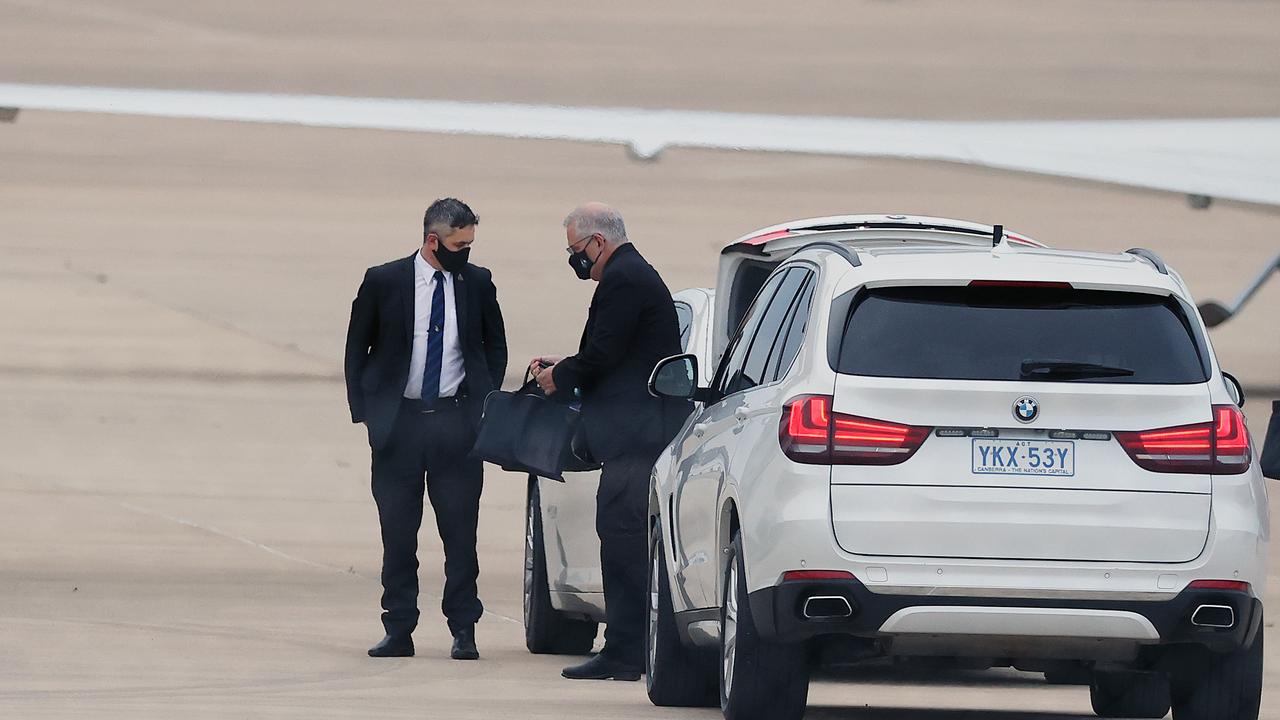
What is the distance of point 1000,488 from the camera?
30.0ft

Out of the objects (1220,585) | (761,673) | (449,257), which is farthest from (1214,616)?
(449,257)

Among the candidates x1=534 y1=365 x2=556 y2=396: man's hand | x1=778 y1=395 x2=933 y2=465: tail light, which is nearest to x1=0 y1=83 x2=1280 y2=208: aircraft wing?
x1=534 y1=365 x2=556 y2=396: man's hand

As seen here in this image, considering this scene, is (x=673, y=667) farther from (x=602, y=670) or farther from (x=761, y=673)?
(x=761, y=673)

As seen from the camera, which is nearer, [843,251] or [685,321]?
[843,251]

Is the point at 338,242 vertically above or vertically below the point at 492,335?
above

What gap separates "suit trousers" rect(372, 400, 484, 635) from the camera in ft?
41.1

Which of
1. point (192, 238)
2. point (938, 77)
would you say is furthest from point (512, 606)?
point (938, 77)

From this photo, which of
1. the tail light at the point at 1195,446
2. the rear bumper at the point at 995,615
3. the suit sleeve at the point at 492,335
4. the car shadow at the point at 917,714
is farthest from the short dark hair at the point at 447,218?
the tail light at the point at 1195,446

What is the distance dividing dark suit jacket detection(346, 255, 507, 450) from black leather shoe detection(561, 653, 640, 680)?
119cm

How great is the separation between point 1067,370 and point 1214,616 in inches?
32.2

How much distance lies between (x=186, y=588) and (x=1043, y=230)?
25.8 metres

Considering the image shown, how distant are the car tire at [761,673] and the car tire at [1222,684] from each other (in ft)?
3.70

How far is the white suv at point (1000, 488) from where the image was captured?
917cm

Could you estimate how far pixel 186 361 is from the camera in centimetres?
2506
